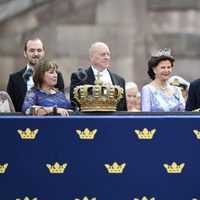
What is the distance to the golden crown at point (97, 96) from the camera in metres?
10.4

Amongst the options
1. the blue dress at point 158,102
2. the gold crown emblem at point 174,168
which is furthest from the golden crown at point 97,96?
the gold crown emblem at point 174,168

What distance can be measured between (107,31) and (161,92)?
266 inches

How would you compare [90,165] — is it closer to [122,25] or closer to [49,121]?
[49,121]

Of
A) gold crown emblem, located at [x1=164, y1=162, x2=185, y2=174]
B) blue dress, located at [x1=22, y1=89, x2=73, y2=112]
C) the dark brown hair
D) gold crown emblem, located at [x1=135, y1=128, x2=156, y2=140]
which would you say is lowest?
gold crown emblem, located at [x1=164, y1=162, x2=185, y2=174]

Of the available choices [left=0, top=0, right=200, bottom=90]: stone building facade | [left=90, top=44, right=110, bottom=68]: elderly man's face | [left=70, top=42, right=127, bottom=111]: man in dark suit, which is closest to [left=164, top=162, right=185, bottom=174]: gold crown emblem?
[left=70, top=42, right=127, bottom=111]: man in dark suit

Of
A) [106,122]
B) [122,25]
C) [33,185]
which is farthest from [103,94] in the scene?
[122,25]

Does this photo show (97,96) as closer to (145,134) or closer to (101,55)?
(145,134)

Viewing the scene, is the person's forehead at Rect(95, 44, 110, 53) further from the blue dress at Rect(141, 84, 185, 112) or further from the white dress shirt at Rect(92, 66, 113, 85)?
the blue dress at Rect(141, 84, 185, 112)

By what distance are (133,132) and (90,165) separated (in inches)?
19.4

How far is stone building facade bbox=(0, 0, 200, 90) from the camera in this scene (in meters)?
17.8

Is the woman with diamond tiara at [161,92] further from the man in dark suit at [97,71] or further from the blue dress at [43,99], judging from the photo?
the blue dress at [43,99]

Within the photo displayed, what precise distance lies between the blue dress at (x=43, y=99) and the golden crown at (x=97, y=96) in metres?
0.31

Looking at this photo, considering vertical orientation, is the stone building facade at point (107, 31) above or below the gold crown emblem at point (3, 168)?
above

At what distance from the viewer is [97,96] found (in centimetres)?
1041
